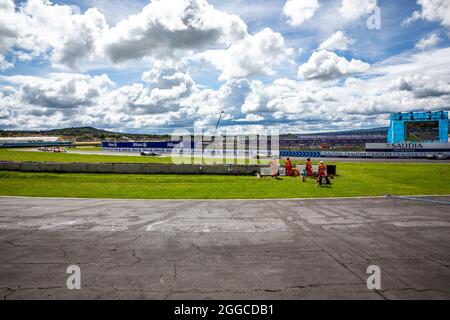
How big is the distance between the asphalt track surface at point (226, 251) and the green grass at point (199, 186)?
3.67 metres

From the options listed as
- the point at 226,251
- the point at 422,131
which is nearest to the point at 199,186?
the point at 226,251

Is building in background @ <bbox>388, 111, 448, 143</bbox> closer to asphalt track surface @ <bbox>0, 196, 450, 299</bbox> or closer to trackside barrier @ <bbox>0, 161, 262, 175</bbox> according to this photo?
trackside barrier @ <bbox>0, 161, 262, 175</bbox>

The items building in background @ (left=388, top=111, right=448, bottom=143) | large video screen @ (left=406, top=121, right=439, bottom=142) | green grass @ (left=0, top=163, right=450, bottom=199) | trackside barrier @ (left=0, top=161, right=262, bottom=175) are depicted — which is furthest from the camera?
large video screen @ (left=406, top=121, right=439, bottom=142)

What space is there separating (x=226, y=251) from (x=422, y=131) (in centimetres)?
6358

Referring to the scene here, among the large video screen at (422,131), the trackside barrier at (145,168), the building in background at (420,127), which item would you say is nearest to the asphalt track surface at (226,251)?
the trackside barrier at (145,168)

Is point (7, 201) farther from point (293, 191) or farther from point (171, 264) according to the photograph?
point (293, 191)

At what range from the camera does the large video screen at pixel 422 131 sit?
5561cm

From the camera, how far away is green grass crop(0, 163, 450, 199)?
669 inches

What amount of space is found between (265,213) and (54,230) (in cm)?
812

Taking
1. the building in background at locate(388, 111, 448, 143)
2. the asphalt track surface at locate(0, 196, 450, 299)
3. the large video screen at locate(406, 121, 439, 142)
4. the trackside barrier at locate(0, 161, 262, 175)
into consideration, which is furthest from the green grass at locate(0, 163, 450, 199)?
the large video screen at locate(406, 121, 439, 142)

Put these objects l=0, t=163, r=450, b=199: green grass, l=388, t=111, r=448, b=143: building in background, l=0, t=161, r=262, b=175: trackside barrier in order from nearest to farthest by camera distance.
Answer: l=0, t=163, r=450, b=199: green grass → l=0, t=161, r=262, b=175: trackside barrier → l=388, t=111, r=448, b=143: building in background

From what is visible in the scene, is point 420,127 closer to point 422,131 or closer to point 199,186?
point 422,131

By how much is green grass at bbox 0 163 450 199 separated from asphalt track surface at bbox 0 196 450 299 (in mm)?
3669

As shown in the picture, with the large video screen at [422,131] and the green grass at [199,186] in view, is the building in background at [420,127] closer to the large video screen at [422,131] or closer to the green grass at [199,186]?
the large video screen at [422,131]
